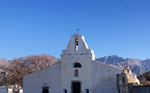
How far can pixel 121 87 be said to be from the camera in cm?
2541

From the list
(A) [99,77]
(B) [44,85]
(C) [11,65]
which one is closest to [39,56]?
(C) [11,65]

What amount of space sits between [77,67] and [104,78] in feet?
11.5

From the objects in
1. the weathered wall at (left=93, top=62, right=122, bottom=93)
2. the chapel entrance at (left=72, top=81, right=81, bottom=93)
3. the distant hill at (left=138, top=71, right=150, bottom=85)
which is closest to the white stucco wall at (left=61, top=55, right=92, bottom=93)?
the chapel entrance at (left=72, top=81, right=81, bottom=93)

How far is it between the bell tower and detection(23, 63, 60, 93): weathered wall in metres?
0.74

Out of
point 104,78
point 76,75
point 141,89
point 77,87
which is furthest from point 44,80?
point 141,89

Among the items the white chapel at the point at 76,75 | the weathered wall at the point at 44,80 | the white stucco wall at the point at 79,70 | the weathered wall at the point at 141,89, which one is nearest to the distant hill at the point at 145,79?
the white chapel at the point at 76,75

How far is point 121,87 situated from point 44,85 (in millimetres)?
9347

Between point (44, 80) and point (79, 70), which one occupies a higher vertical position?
point (79, 70)

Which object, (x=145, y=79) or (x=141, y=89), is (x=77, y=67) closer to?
(x=141, y=89)

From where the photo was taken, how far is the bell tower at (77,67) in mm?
27812

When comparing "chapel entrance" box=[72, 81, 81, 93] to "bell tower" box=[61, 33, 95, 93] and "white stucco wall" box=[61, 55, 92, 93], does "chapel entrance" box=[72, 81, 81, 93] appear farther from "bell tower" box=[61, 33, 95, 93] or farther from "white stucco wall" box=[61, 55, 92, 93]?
"white stucco wall" box=[61, 55, 92, 93]

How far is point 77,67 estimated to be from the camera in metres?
28.4

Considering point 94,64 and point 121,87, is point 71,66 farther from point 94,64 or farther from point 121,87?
point 121,87

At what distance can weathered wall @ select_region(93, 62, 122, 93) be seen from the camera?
26.7m
